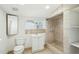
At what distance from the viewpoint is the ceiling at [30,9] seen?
4.17ft

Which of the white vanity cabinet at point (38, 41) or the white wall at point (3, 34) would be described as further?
the white vanity cabinet at point (38, 41)

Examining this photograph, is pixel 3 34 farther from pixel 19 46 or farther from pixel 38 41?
pixel 38 41

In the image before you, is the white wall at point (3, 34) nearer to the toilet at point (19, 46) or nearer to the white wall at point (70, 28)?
the toilet at point (19, 46)

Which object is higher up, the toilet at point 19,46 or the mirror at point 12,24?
the mirror at point 12,24

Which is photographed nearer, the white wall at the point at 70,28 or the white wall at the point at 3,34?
the white wall at the point at 3,34

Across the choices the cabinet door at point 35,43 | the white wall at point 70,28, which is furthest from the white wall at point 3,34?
the white wall at point 70,28

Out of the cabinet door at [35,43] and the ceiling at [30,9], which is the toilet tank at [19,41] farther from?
the ceiling at [30,9]

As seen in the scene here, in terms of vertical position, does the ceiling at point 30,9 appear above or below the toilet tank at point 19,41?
above

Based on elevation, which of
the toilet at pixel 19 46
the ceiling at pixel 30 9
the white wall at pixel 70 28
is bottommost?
the toilet at pixel 19 46

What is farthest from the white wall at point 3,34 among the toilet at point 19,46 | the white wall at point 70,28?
the white wall at point 70,28

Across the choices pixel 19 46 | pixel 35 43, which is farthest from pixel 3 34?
pixel 35 43

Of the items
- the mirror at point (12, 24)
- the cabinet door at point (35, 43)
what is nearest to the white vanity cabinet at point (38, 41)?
the cabinet door at point (35, 43)
